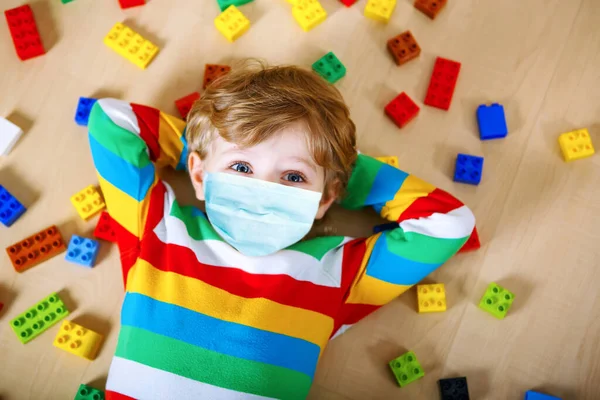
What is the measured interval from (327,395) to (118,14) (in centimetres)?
125

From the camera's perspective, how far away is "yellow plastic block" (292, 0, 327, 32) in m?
1.58

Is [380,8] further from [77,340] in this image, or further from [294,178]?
[77,340]

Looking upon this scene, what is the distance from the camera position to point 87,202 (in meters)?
1.41

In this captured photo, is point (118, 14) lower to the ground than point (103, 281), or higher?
higher

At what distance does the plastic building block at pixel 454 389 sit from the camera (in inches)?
51.9

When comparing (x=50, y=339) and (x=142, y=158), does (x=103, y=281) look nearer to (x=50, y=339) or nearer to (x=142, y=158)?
(x=50, y=339)

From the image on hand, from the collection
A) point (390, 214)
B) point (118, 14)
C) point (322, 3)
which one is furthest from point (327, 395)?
point (118, 14)

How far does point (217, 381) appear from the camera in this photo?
111cm

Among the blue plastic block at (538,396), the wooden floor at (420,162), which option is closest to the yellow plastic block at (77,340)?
the wooden floor at (420,162)

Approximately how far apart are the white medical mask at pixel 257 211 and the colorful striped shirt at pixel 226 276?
5 centimetres

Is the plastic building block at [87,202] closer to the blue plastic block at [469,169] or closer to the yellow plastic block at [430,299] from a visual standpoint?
the yellow plastic block at [430,299]

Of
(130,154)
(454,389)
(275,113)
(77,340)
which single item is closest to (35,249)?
(77,340)

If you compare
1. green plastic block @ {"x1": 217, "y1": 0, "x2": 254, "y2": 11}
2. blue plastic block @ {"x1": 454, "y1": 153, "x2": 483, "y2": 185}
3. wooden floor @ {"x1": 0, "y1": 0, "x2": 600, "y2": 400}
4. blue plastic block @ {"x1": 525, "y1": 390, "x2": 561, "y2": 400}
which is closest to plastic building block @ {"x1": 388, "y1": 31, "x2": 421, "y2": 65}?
wooden floor @ {"x1": 0, "y1": 0, "x2": 600, "y2": 400}

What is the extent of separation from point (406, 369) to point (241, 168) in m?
0.65
